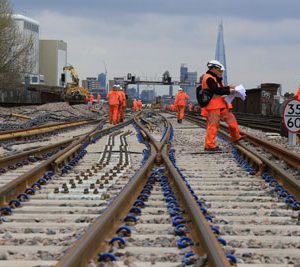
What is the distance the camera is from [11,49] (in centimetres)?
4575

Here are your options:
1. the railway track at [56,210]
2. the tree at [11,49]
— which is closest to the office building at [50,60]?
the tree at [11,49]

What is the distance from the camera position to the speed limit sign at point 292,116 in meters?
12.0

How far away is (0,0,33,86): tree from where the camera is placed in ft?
139

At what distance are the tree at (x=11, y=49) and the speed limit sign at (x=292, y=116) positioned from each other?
32925 millimetres

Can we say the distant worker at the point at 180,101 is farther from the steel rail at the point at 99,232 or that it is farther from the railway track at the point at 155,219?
the steel rail at the point at 99,232

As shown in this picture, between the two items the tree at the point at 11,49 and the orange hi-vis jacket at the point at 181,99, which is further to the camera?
the tree at the point at 11,49

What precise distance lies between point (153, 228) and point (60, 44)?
538 ft

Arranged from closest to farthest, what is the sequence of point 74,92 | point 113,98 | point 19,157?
point 19,157
point 113,98
point 74,92

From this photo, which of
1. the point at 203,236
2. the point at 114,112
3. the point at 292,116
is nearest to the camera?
the point at 203,236

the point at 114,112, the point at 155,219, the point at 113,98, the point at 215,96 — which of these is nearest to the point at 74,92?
the point at 114,112

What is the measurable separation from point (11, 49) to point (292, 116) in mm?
36875

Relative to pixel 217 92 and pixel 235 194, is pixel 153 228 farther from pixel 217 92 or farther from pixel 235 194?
pixel 217 92

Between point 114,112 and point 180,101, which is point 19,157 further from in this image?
point 180,101

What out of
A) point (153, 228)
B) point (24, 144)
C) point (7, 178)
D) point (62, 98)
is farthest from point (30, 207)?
point (62, 98)
